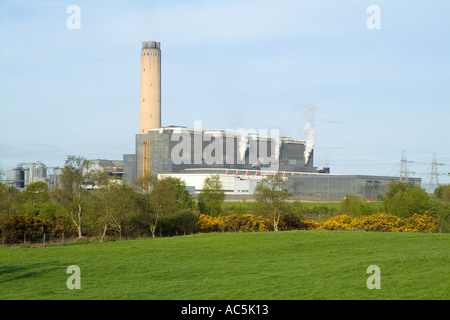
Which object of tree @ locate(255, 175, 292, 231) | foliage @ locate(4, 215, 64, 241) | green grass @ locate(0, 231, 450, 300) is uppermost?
tree @ locate(255, 175, 292, 231)

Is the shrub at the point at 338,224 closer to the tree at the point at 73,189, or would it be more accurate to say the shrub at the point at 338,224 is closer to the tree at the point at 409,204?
the tree at the point at 409,204

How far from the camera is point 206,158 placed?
154000 mm

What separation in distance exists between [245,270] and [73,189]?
2896cm

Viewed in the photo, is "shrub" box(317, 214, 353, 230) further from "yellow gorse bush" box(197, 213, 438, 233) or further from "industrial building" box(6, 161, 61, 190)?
"industrial building" box(6, 161, 61, 190)

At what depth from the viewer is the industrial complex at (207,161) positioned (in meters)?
128

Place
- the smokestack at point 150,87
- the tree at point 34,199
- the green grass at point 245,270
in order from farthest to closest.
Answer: the smokestack at point 150,87, the tree at point 34,199, the green grass at point 245,270

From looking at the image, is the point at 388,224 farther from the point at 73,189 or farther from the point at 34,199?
the point at 34,199

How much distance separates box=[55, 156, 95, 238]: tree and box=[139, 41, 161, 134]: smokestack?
330 feet

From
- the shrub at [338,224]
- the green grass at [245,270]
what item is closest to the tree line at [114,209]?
the shrub at [338,224]

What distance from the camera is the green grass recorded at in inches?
663

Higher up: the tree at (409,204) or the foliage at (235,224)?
the tree at (409,204)

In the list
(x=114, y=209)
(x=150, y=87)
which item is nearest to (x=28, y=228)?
(x=114, y=209)

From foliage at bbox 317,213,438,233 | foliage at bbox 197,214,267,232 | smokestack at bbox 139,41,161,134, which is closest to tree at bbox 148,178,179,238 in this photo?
foliage at bbox 197,214,267,232
